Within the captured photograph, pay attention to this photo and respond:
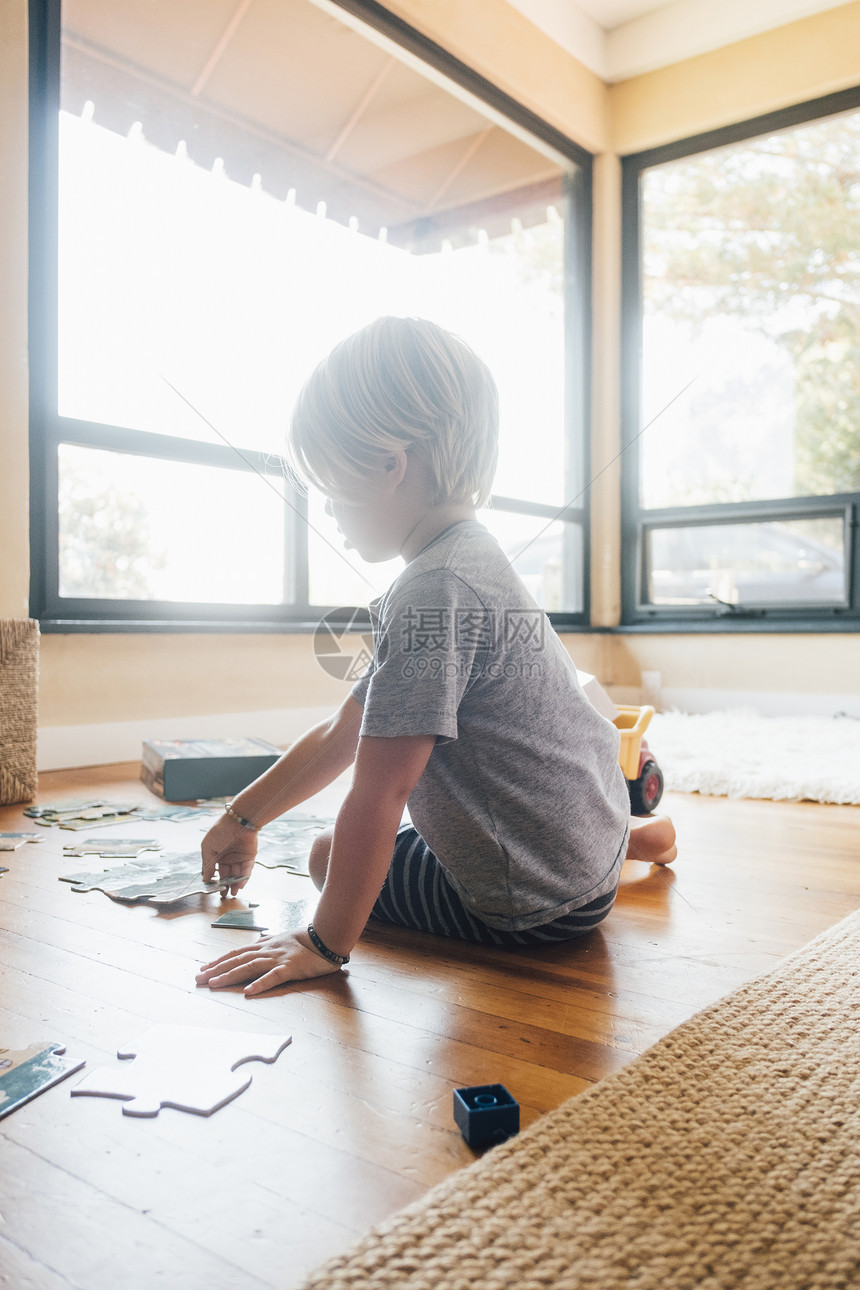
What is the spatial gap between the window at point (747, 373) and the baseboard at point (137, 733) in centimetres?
179

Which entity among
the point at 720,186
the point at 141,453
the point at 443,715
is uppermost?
the point at 720,186

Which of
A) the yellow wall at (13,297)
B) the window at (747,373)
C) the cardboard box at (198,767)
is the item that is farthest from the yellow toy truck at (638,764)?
the window at (747,373)

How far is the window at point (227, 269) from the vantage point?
1.76m

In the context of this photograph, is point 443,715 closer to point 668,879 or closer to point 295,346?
point 668,879

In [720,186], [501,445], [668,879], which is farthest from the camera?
[720,186]

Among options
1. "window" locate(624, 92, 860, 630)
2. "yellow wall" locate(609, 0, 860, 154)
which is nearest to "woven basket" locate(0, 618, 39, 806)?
"window" locate(624, 92, 860, 630)

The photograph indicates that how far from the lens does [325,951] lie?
0.91 metres

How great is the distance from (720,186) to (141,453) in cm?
256

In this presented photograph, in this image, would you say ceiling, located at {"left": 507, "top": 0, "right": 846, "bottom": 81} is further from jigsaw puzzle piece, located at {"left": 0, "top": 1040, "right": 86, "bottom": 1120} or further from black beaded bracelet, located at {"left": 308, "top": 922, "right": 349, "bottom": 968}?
jigsaw puzzle piece, located at {"left": 0, "top": 1040, "right": 86, "bottom": 1120}

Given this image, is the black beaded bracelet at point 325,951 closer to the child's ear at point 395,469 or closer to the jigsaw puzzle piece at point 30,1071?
the jigsaw puzzle piece at point 30,1071

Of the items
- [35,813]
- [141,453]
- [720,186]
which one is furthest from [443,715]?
[720,186]

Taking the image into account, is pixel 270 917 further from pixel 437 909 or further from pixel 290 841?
pixel 290 841

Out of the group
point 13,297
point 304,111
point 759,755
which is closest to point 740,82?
point 304,111

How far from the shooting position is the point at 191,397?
1.88m
